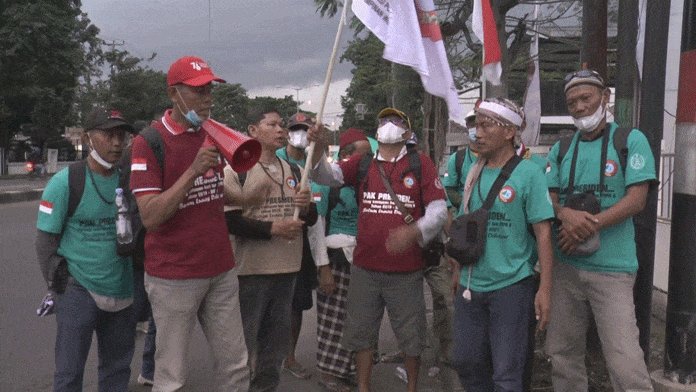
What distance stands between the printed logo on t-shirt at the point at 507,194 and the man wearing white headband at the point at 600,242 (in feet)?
1.14

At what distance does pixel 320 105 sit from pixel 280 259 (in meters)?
1.12

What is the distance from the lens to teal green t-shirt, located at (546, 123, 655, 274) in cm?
377

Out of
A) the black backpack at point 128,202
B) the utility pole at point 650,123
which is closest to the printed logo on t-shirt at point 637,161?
the utility pole at point 650,123

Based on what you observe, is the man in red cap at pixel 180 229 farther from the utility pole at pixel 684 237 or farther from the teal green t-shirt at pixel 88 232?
the utility pole at pixel 684 237

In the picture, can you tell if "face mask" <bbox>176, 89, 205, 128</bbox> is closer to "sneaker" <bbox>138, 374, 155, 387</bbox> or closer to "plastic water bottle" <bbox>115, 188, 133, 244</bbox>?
"plastic water bottle" <bbox>115, 188, 133, 244</bbox>

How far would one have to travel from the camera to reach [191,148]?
353 centimetres

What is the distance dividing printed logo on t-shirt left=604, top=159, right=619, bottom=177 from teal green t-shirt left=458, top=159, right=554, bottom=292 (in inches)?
16.7

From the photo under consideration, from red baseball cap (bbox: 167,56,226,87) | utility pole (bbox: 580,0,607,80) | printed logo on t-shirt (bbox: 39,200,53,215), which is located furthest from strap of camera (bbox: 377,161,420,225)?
utility pole (bbox: 580,0,607,80)

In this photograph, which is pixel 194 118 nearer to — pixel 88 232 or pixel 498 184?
pixel 88 232

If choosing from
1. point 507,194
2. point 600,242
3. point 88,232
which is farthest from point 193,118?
point 600,242

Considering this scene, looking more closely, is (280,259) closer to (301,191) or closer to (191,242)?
(301,191)

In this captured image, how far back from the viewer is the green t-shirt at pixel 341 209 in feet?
17.6

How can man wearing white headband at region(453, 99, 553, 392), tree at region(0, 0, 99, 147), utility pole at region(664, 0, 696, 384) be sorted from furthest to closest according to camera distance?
tree at region(0, 0, 99, 147) → utility pole at region(664, 0, 696, 384) → man wearing white headband at region(453, 99, 553, 392)

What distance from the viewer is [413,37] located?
438 cm
